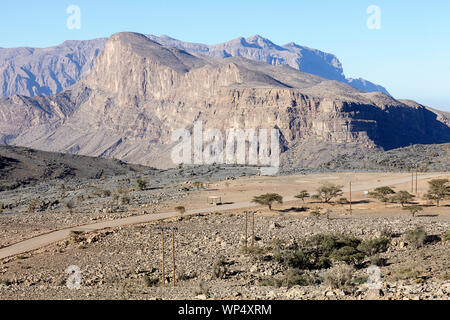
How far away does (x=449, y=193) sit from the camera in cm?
5747

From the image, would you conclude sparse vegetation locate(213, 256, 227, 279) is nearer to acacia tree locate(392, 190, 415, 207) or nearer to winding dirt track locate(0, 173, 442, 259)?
winding dirt track locate(0, 173, 442, 259)

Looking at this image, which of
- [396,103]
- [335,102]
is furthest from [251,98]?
[396,103]

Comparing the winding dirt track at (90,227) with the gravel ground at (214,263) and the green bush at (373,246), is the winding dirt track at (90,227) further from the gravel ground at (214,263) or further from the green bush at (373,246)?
the green bush at (373,246)

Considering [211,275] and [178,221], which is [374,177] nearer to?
[178,221]

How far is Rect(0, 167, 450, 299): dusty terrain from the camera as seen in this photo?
75.4 ft

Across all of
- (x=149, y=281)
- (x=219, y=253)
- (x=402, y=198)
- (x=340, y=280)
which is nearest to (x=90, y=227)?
(x=219, y=253)

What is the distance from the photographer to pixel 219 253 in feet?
115
